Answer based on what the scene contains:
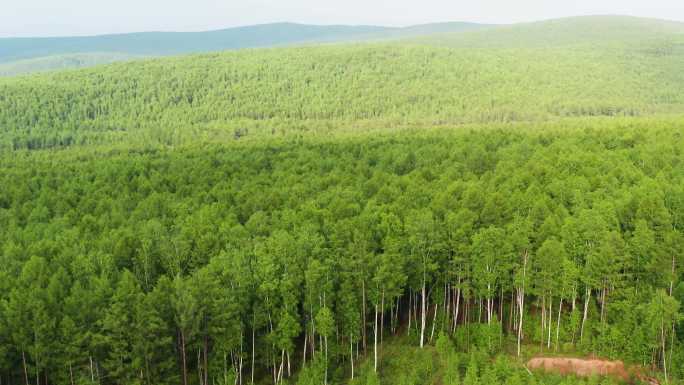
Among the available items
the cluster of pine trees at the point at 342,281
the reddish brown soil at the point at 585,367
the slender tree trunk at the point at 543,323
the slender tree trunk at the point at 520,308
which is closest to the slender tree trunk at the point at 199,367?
the cluster of pine trees at the point at 342,281

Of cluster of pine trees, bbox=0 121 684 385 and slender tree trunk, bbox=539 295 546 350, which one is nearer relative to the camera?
cluster of pine trees, bbox=0 121 684 385

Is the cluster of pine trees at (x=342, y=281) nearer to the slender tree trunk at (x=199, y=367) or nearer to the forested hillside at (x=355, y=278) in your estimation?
the forested hillside at (x=355, y=278)

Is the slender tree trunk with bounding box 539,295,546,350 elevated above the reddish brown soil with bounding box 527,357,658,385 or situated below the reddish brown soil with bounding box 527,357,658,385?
above

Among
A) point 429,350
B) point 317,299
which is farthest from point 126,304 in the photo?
point 429,350

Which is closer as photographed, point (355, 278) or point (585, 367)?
point (585, 367)

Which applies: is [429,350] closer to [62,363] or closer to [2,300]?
[62,363]

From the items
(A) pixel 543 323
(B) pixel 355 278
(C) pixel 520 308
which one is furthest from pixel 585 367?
(B) pixel 355 278

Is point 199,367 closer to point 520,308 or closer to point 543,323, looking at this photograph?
point 520,308

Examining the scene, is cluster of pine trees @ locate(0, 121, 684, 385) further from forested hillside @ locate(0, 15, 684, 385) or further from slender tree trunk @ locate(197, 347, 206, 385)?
slender tree trunk @ locate(197, 347, 206, 385)

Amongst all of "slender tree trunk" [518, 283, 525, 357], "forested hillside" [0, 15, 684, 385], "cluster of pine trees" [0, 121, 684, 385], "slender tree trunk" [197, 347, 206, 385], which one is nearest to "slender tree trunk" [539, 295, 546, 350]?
"cluster of pine trees" [0, 121, 684, 385]
